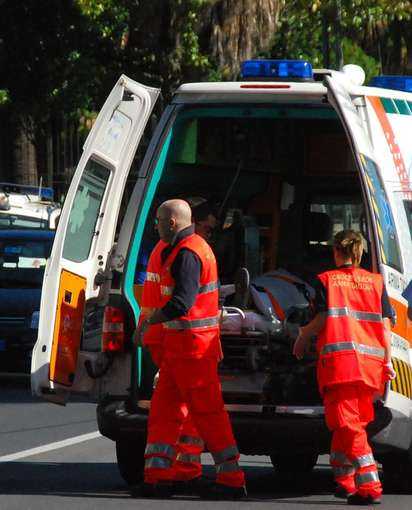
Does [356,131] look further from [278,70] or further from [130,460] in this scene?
[130,460]

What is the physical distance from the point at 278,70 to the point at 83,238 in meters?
1.44

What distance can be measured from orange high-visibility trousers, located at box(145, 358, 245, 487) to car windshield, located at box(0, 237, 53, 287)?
8.24 m

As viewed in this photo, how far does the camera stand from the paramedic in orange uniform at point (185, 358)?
853cm

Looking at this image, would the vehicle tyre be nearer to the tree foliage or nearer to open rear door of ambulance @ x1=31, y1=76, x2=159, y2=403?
open rear door of ambulance @ x1=31, y1=76, x2=159, y2=403

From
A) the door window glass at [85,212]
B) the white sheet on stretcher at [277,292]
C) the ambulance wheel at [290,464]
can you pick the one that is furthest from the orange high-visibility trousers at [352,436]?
the ambulance wheel at [290,464]

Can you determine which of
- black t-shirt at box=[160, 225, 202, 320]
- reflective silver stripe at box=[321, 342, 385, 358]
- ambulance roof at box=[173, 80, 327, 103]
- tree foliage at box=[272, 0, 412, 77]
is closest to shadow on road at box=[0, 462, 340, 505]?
reflective silver stripe at box=[321, 342, 385, 358]

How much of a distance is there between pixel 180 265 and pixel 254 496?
55.7 inches

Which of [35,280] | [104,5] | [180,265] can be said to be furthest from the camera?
[104,5]

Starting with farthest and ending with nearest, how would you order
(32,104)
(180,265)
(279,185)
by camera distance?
(32,104) → (279,185) → (180,265)

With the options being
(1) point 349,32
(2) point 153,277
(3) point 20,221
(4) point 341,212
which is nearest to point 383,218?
(2) point 153,277

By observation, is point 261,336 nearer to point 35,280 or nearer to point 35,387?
point 35,387

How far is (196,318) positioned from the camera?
8.59m

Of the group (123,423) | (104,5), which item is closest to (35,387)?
(123,423)

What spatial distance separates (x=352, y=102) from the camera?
889 centimetres
